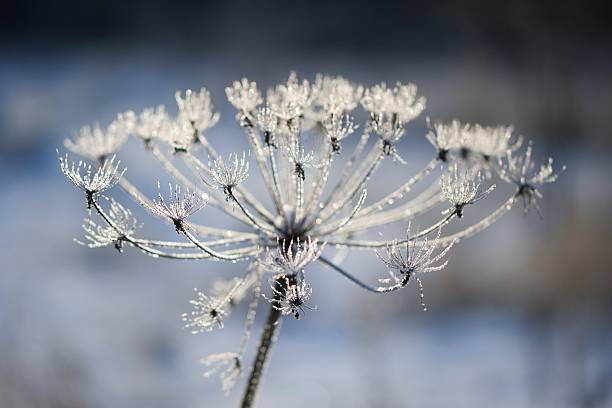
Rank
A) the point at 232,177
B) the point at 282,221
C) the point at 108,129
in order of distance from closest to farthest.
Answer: the point at 232,177 → the point at 282,221 → the point at 108,129

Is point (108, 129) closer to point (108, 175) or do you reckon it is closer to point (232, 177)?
point (108, 175)

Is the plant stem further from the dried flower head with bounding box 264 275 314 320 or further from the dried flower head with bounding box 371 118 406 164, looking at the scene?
the dried flower head with bounding box 371 118 406 164

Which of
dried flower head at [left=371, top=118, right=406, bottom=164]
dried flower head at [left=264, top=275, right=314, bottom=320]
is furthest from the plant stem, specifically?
dried flower head at [left=371, top=118, right=406, bottom=164]

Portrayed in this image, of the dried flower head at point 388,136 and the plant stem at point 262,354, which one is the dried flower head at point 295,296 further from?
the dried flower head at point 388,136

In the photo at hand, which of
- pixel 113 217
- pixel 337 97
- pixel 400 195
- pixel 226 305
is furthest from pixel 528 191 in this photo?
pixel 113 217

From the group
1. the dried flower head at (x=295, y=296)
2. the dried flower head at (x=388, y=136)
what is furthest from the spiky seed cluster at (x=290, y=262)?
the dried flower head at (x=388, y=136)

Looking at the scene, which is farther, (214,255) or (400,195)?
(400,195)

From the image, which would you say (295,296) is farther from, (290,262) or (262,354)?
(262,354)

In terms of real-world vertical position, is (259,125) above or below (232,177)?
above
